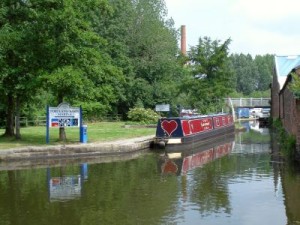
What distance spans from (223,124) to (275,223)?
1051 inches

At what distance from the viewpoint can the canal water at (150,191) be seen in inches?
377

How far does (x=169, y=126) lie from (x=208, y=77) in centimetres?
1686

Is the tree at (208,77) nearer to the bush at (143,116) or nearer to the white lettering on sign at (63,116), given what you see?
the bush at (143,116)

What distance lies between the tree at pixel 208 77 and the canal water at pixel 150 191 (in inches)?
811

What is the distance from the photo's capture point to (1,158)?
18000 mm

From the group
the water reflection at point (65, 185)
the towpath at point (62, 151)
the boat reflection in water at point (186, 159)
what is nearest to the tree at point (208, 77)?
the boat reflection in water at point (186, 159)

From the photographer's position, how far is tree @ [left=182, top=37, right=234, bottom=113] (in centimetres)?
3997

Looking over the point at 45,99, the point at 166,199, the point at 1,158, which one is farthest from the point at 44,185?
the point at 45,99

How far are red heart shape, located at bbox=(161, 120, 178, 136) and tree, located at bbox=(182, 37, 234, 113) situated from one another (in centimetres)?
1473

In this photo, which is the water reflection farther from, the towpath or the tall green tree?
the tall green tree

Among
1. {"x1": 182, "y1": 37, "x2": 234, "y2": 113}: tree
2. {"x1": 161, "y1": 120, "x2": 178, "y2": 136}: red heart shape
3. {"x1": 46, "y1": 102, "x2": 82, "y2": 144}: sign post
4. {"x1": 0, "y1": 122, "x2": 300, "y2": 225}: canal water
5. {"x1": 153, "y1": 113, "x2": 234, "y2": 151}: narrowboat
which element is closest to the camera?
{"x1": 0, "y1": 122, "x2": 300, "y2": 225}: canal water

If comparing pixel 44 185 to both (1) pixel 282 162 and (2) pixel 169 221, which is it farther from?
(1) pixel 282 162

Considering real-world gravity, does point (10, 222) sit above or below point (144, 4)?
below

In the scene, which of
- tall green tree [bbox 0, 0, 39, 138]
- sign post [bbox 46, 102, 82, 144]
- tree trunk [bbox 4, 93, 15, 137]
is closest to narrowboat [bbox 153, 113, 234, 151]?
sign post [bbox 46, 102, 82, 144]
